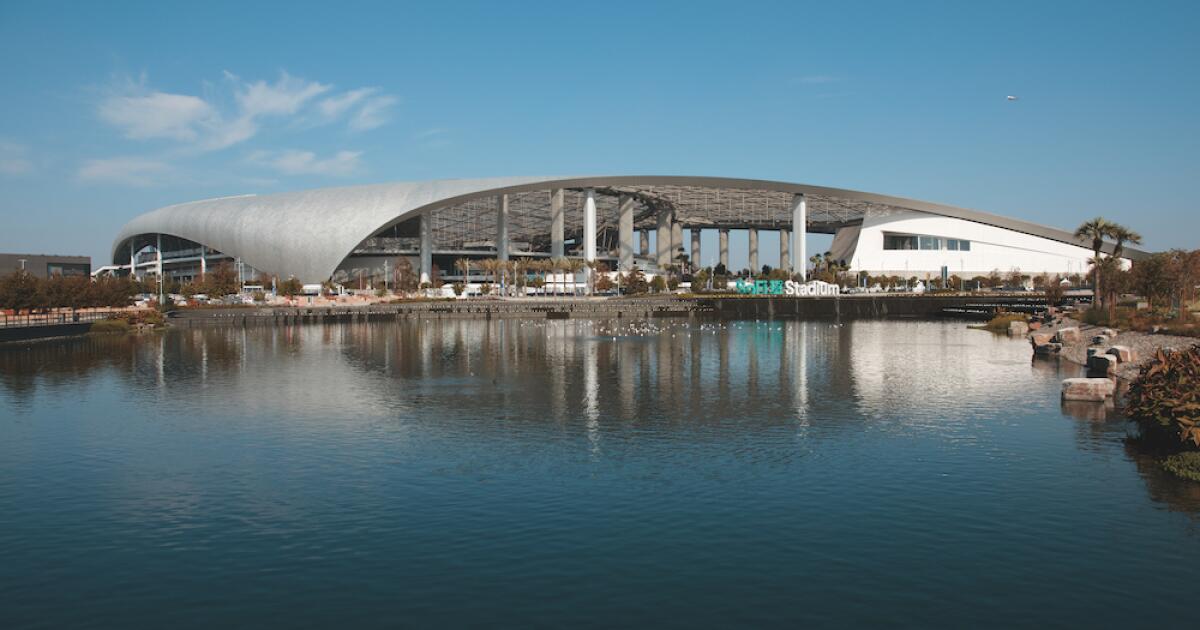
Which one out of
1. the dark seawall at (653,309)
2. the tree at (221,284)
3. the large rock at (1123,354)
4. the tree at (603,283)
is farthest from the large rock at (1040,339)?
the tree at (221,284)

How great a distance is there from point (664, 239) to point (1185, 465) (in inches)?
4660

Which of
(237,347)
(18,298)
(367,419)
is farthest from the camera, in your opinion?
(18,298)

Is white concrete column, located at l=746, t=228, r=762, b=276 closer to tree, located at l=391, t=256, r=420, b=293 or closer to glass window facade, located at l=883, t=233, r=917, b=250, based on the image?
glass window facade, located at l=883, t=233, r=917, b=250

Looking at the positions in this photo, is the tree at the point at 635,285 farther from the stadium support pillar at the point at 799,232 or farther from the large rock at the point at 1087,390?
the large rock at the point at 1087,390

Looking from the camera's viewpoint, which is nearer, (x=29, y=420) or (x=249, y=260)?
(x=29, y=420)

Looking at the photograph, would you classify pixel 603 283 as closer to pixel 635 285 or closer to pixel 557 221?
pixel 635 285

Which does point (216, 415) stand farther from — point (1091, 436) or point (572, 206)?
point (572, 206)

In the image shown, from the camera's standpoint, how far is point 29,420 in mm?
23359

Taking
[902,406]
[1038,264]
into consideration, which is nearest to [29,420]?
[902,406]

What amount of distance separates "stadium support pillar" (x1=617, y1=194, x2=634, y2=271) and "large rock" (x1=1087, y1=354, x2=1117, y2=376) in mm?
89813

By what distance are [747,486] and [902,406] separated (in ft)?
35.1

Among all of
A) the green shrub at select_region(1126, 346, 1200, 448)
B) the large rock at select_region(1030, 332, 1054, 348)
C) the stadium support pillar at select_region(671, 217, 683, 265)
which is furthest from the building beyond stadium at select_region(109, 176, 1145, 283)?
the green shrub at select_region(1126, 346, 1200, 448)

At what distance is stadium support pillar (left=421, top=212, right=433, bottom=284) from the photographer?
116 meters

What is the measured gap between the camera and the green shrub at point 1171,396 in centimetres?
1731
